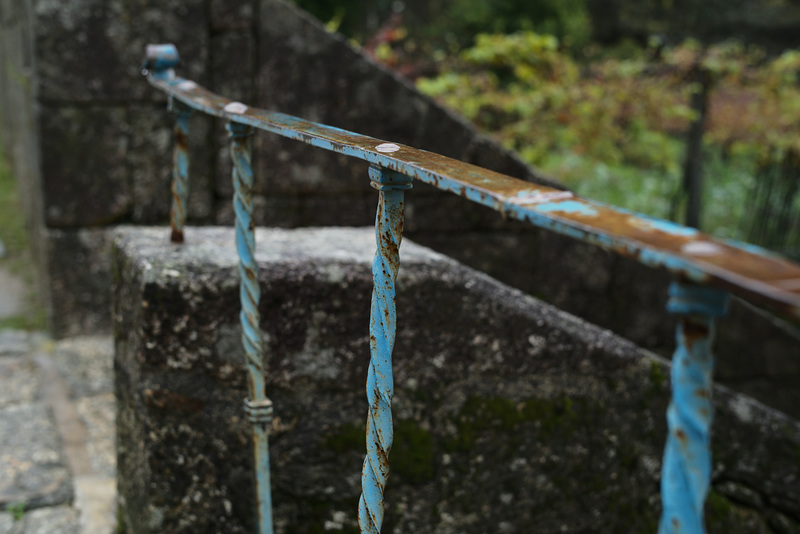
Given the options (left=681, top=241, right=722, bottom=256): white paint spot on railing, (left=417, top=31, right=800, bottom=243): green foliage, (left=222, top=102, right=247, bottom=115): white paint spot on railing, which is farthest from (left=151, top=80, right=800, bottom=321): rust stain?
(left=417, top=31, right=800, bottom=243): green foliage

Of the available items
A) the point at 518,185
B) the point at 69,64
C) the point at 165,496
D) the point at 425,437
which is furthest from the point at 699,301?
the point at 69,64

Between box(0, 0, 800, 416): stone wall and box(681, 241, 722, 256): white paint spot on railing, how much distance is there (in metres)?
2.82

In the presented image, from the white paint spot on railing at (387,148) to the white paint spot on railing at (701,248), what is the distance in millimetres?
500

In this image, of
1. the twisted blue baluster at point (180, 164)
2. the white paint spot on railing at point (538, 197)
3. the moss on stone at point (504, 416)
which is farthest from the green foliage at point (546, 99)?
the white paint spot on railing at point (538, 197)

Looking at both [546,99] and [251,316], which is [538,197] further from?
[546,99]

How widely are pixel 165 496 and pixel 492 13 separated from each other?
52.5ft

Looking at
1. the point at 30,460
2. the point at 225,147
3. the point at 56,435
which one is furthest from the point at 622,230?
the point at 225,147

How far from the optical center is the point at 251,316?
4.58ft

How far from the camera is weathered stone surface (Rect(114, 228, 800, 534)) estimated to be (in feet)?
5.15

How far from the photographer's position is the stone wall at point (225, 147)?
317 centimetres

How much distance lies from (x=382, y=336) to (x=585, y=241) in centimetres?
49

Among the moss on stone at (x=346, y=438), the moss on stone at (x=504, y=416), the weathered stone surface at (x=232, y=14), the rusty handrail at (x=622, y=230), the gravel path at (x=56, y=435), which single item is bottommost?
the gravel path at (x=56, y=435)

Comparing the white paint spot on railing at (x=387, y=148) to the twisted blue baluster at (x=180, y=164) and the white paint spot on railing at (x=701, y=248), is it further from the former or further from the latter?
the twisted blue baluster at (x=180, y=164)

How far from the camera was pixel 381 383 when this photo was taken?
1083 millimetres
